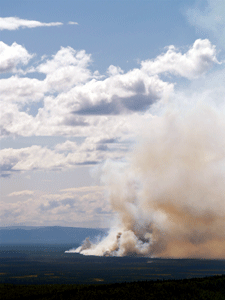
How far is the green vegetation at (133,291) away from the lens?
11431 cm

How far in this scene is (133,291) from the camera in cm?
11838

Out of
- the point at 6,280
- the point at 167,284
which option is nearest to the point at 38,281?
the point at 6,280

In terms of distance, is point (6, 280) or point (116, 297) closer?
point (116, 297)

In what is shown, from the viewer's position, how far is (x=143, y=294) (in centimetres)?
11600

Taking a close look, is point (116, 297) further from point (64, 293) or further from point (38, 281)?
point (38, 281)

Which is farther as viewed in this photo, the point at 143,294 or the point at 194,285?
the point at 194,285

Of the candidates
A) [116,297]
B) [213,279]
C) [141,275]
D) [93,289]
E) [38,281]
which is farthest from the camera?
[141,275]

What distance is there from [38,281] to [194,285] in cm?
6620

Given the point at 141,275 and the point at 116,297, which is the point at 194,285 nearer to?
the point at 116,297

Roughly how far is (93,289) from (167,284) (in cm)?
2285

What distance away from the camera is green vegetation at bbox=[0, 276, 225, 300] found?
114312mm

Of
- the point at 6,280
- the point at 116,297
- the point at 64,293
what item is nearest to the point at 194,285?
the point at 116,297

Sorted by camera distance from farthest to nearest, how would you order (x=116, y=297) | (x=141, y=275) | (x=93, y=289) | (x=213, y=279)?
1. (x=141, y=275)
2. (x=213, y=279)
3. (x=93, y=289)
4. (x=116, y=297)

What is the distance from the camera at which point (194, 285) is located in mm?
126750
